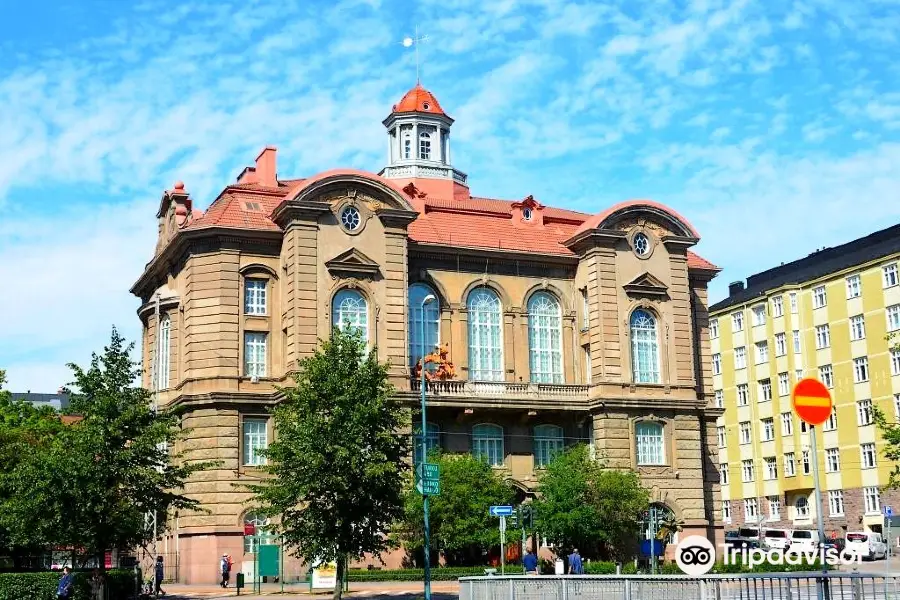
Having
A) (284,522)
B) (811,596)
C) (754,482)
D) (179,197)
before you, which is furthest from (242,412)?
(754,482)

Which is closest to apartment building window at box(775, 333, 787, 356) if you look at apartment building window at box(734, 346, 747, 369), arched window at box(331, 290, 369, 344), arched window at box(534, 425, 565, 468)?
apartment building window at box(734, 346, 747, 369)

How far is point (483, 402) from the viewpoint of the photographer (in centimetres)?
5725

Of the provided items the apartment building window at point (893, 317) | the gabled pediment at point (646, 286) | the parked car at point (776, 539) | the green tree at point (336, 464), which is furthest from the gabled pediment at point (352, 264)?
the apartment building window at point (893, 317)

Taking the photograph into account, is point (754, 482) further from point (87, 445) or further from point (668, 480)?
point (87, 445)

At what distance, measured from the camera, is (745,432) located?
8656 centimetres

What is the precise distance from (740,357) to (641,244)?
28.0 meters

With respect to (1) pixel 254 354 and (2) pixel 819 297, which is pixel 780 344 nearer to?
(2) pixel 819 297

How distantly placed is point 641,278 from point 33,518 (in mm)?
32828

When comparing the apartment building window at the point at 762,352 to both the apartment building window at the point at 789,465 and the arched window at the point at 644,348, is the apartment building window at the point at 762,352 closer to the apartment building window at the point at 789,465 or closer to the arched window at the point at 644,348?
the apartment building window at the point at 789,465

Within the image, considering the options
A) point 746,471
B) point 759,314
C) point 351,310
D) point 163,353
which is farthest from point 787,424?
point 163,353


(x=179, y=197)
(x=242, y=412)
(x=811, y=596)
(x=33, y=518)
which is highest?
(x=179, y=197)

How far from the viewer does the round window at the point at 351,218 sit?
56.4 metres

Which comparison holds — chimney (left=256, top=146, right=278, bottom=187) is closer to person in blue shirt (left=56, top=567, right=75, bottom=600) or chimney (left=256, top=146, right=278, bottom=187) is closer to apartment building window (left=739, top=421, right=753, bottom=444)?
person in blue shirt (left=56, top=567, right=75, bottom=600)

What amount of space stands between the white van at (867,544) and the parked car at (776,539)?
332 centimetres
